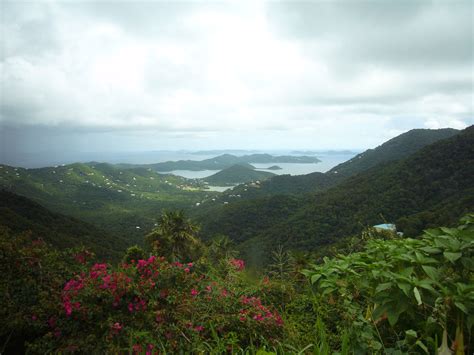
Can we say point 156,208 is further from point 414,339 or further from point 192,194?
point 414,339

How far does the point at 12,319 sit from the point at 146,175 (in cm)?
19315

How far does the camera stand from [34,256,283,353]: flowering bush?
193 cm

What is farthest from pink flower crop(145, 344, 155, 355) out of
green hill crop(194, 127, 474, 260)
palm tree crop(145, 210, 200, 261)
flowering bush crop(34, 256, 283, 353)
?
green hill crop(194, 127, 474, 260)

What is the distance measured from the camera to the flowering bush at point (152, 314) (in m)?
1.93

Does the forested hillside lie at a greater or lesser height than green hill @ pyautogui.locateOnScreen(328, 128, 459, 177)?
lesser

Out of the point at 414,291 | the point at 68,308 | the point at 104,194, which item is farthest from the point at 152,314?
the point at 104,194

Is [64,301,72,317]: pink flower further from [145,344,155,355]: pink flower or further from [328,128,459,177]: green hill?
[328,128,459,177]: green hill

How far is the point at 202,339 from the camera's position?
199cm

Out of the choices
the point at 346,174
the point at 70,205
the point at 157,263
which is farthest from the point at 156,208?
the point at 157,263

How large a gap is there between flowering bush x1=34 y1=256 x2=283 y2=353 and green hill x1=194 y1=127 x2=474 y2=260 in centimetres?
3768

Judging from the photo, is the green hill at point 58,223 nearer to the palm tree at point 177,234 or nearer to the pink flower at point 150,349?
the palm tree at point 177,234

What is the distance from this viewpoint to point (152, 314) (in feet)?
7.12

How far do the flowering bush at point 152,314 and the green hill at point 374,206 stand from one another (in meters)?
37.7

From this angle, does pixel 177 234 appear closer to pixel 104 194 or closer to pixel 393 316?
pixel 393 316
